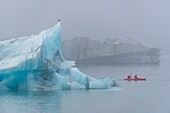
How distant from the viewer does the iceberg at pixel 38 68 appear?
2092 centimetres

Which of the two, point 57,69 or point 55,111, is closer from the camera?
point 55,111

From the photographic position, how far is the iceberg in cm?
2092

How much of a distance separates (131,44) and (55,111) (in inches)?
1453

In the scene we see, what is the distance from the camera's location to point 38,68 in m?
21.2

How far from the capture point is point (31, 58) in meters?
20.9

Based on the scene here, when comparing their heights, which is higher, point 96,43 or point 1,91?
point 96,43

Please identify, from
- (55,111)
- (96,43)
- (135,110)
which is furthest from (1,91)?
(96,43)

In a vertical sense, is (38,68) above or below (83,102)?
above

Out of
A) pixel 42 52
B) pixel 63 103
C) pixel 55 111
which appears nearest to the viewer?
pixel 55 111

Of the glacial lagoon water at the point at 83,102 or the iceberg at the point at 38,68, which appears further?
the iceberg at the point at 38,68

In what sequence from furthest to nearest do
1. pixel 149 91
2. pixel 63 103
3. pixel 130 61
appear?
pixel 130 61, pixel 149 91, pixel 63 103

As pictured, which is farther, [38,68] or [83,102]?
[38,68]

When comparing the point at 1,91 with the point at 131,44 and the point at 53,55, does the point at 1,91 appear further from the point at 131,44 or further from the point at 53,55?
the point at 131,44

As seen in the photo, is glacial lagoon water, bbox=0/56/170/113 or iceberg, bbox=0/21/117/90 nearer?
glacial lagoon water, bbox=0/56/170/113
